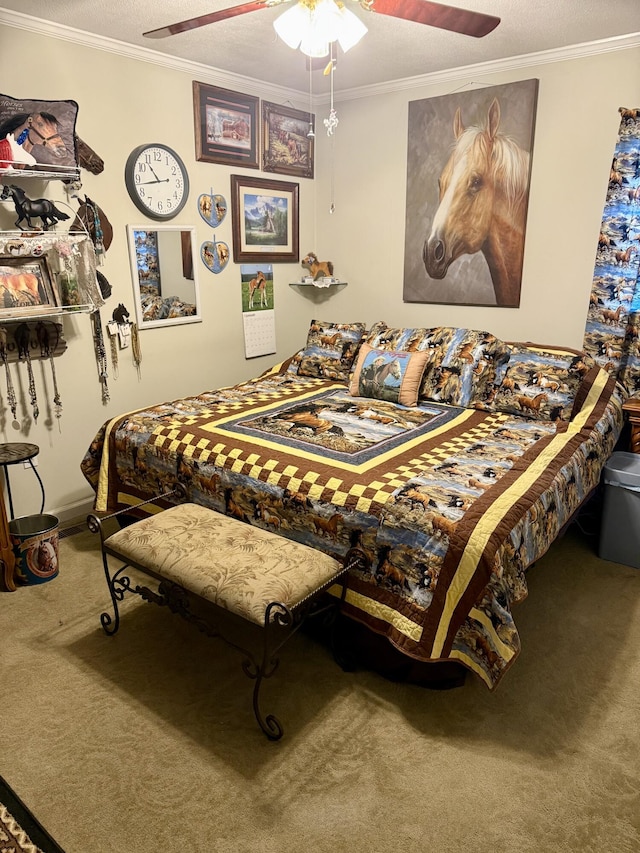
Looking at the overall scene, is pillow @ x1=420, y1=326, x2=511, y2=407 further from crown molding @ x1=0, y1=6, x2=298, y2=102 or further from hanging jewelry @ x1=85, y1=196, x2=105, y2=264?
crown molding @ x1=0, y1=6, x2=298, y2=102

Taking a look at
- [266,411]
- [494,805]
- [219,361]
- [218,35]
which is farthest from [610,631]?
[218,35]

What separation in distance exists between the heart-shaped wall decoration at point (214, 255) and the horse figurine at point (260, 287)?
0.28 m

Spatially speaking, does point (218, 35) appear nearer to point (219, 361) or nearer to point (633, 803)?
point (219, 361)

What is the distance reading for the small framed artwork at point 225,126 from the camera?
139 inches

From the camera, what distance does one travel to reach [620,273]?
315cm

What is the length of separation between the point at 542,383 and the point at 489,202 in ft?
4.30

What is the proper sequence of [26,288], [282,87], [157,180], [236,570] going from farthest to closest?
[282,87] < [157,180] < [26,288] < [236,570]

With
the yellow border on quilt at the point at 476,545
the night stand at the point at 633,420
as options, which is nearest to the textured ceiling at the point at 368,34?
the night stand at the point at 633,420

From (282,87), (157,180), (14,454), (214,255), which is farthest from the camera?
(282,87)

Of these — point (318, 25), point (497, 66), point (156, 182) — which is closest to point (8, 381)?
point (156, 182)

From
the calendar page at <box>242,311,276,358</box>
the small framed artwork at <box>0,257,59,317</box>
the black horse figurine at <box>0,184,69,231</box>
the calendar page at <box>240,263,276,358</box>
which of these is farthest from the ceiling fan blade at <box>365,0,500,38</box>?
the calendar page at <box>242,311,276,358</box>

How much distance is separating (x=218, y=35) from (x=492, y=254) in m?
1.97

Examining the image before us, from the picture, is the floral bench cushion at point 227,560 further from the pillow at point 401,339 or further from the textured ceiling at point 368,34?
the textured ceiling at point 368,34

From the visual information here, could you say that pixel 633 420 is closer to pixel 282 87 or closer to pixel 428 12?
pixel 428 12
